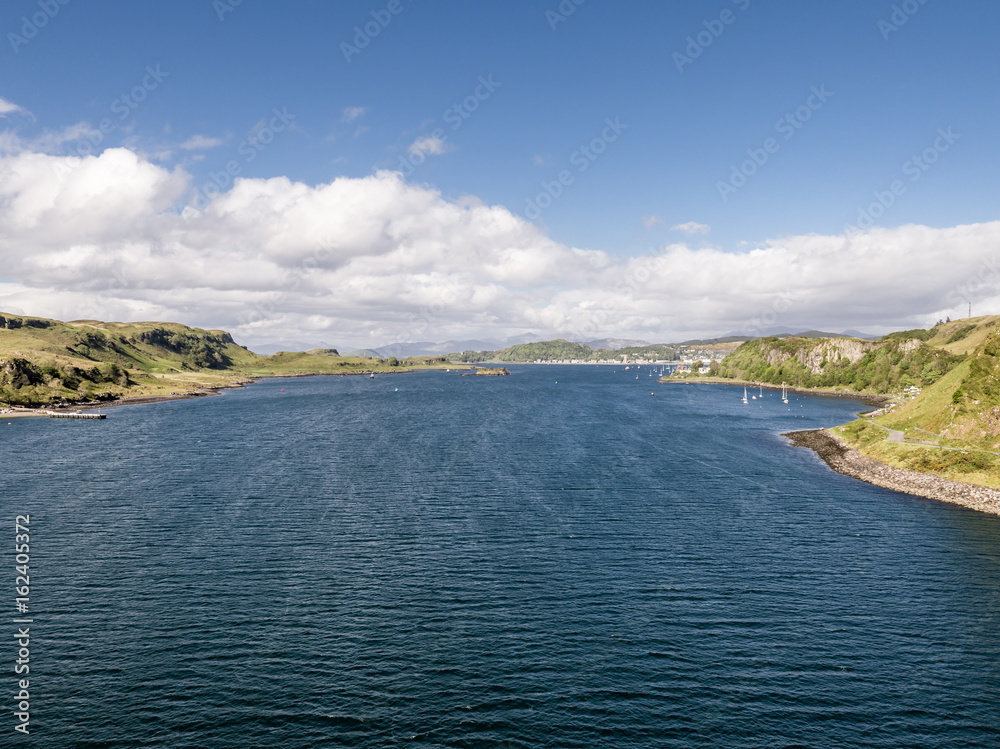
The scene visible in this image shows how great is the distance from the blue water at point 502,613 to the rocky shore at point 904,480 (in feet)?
14.2

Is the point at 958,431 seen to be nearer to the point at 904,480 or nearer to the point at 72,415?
the point at 904,480

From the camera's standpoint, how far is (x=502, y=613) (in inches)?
1766

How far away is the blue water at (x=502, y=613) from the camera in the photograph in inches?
1268

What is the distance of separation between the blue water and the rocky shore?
432 cm

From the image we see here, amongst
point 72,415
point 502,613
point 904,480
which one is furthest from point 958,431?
point 72,415

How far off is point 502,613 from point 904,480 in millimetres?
83801

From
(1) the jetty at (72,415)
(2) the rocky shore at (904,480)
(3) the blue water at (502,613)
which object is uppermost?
(1) the jetty at (72,415)

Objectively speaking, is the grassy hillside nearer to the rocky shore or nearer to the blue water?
the rocky shore

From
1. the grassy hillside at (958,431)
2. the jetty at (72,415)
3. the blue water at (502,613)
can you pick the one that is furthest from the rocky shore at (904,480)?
the jetty at (72,415)

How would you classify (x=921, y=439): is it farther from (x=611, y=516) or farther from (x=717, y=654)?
(x=717, y=654)

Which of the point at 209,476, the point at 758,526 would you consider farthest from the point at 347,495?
the point at 758,526

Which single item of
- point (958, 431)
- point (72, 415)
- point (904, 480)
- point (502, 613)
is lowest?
point (502, 613)

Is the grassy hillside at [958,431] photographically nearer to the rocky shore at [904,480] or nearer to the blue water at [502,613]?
the rocky shore at [904,480]

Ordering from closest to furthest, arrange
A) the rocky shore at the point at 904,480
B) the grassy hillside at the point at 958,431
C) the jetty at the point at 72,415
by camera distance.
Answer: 1. the rocky shore at the point at 904,480
2. the grassy hillside at the point at 958,431
3. the jetty at the point at 72,415
